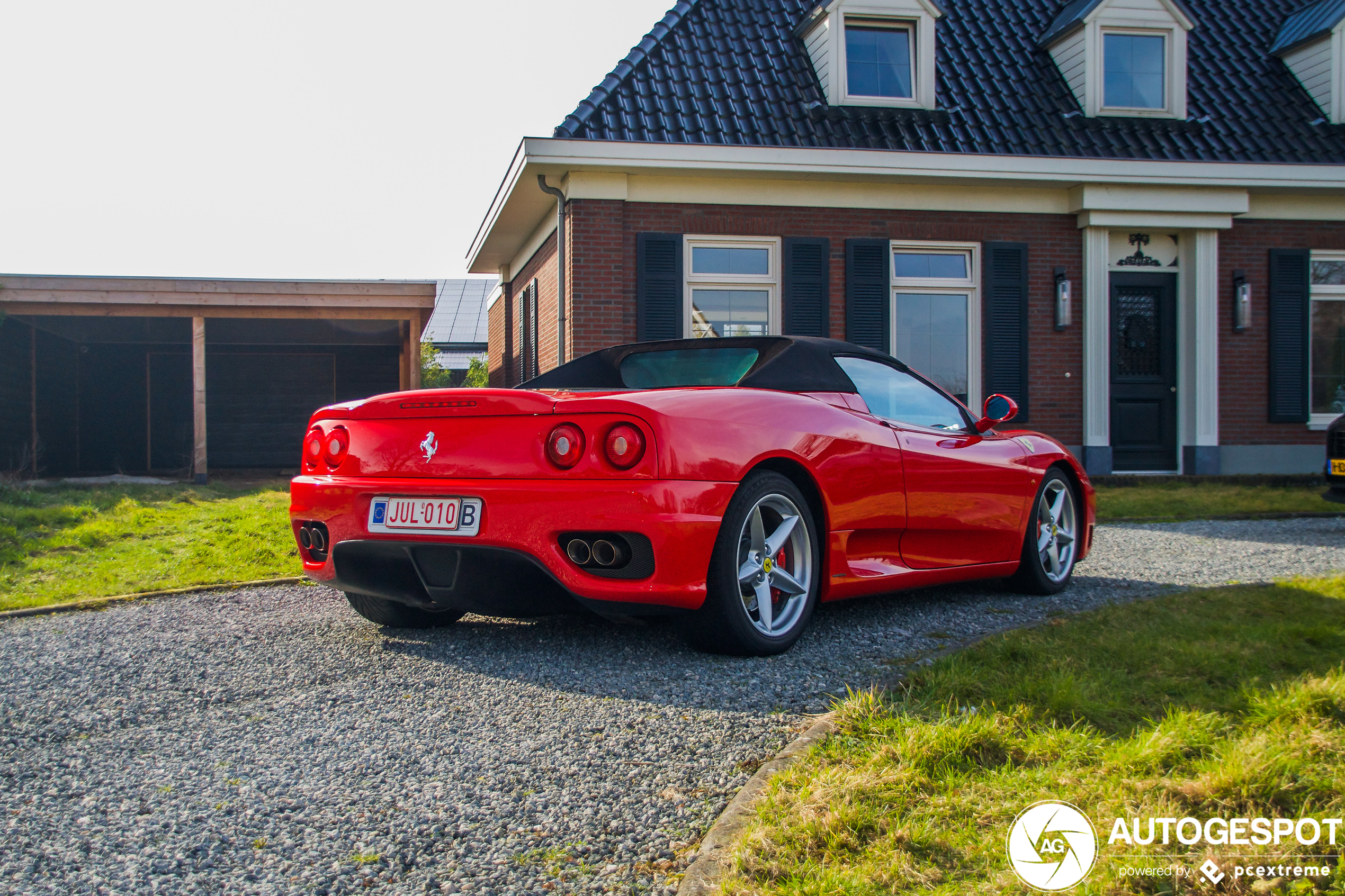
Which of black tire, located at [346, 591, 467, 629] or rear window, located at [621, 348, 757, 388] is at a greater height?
rear window, located at [621, 348, 757, 388]

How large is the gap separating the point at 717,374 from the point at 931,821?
2.30m

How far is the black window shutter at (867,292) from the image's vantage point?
1050 centimetres

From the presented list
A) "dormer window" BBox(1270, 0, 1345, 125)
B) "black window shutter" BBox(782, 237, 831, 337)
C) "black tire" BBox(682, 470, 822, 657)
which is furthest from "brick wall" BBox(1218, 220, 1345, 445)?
"black tire" BBox(682, 470, 822, 657)

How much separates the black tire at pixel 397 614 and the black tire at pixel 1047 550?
2628 millimetres

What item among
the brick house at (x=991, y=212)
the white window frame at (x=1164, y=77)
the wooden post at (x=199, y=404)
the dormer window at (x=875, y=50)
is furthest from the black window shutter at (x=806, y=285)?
the wooden post at (x=199, y=404)

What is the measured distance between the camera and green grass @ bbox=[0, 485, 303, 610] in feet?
17.3

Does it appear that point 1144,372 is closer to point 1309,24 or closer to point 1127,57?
point 1127,57

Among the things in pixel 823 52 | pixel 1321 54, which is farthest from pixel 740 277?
pixel 1321 54

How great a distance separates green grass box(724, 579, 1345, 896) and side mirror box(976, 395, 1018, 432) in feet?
4.80

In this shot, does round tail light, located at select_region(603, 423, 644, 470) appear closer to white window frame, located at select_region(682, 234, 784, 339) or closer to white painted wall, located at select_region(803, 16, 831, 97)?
white window frame, located at select_region(682, 234, 784, 339)

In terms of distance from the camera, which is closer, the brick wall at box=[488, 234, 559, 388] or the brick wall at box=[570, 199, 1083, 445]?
the brick wall at box=[570, 199, 1083, 445]

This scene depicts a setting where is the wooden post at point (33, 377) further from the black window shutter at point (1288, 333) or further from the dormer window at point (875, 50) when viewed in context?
the black window shutter at point (1288, 333)

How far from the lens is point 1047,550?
16.1 feet

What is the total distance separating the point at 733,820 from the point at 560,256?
341 inches
